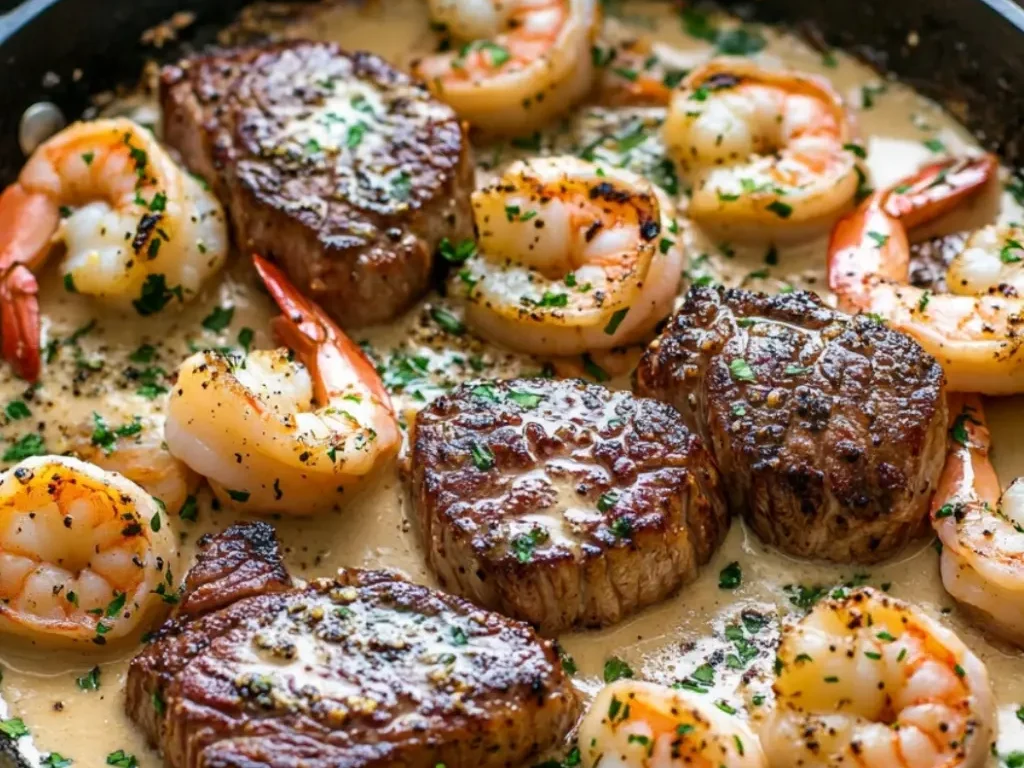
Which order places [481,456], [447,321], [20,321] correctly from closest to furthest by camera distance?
[481,456] < [20,321] < [447,321]

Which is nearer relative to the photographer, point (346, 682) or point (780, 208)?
point (346, 682)

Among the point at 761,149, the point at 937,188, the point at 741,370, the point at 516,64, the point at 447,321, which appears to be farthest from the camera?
the point at 516,64

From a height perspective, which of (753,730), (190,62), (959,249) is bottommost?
(753,730)

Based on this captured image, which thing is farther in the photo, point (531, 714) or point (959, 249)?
point (959, 249)

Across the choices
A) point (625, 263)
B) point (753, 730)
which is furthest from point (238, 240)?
point (753, 730)

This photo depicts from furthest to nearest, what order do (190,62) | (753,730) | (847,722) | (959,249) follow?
(190,62)
(959,249)
(753,730)
(847,722)

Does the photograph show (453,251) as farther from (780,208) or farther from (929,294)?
(929,294)

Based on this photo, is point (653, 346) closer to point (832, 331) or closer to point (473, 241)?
point (832, 331)

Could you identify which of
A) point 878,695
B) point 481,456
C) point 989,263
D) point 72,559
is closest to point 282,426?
point 481,456
